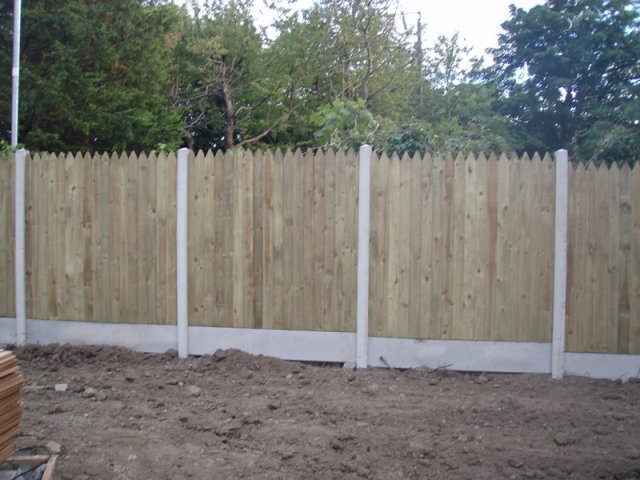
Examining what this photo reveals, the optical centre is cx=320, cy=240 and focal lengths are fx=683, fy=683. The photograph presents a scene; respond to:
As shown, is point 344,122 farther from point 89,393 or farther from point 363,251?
point 89,393

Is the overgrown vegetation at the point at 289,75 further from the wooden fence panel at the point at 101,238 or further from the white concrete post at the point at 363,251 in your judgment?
the white concrete post at the point at 363,251

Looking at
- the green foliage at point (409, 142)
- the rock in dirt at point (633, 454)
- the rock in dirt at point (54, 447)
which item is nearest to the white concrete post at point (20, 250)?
the rock in dirt at point (54, 447)

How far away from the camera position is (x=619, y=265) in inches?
225

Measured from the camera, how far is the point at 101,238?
6.55 metres

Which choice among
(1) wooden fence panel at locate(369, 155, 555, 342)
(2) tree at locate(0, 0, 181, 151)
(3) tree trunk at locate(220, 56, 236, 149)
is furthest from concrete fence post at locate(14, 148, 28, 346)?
(3) tree trunk at locate(220, 56, 236, 149)

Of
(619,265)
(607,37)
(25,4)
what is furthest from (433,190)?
(607,37)

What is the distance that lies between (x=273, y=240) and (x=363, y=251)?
2.75ft

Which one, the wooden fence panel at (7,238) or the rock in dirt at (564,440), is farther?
the wooden fence panel at (7,238)

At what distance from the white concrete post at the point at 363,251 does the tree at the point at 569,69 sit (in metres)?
12.6

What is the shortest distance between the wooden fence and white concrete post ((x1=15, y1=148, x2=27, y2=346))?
7 cm

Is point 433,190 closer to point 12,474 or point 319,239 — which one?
point 319,239

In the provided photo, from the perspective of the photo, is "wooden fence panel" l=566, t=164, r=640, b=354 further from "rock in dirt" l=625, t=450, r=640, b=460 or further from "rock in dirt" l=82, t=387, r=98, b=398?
"rock in dirt" l=82, t=387, r=98, b=398

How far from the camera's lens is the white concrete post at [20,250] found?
21.8 ft

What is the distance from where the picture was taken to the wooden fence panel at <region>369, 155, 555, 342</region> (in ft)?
19.1
